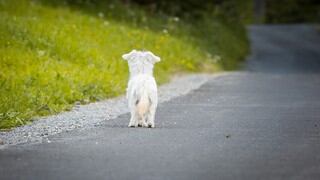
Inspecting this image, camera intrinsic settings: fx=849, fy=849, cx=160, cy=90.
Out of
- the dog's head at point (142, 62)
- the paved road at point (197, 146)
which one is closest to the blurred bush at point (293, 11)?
the paved road at point (197, 146)

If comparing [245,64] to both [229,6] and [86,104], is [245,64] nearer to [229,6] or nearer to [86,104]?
[86,104]

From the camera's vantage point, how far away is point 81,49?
25922 millimetres

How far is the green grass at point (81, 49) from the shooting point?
1911 centimetres

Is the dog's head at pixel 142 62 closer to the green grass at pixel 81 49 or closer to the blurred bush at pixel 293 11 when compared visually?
the green grass at pixel 81 49

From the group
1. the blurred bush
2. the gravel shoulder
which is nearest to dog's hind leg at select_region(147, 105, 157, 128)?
the gravel shoulder

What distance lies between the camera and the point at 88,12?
35.8 metres

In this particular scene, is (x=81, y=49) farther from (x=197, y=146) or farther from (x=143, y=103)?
(x=197, y=146)

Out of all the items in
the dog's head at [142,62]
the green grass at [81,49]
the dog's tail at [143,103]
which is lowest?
the dog's tail at [143,103]

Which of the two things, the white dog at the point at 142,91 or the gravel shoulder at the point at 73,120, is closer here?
the gravel shoulder at the point at 73,120

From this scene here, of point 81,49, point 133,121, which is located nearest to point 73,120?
point 133,121

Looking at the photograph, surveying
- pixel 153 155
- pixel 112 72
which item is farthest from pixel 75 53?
pixel 153 155

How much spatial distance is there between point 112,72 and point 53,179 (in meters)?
15.3

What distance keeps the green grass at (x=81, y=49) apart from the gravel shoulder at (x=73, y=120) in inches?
15.7

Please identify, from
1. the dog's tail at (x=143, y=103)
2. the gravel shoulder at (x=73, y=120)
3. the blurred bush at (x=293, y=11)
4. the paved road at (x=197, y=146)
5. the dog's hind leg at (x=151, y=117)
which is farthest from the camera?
the blurred bush at (x=293, y=11)
